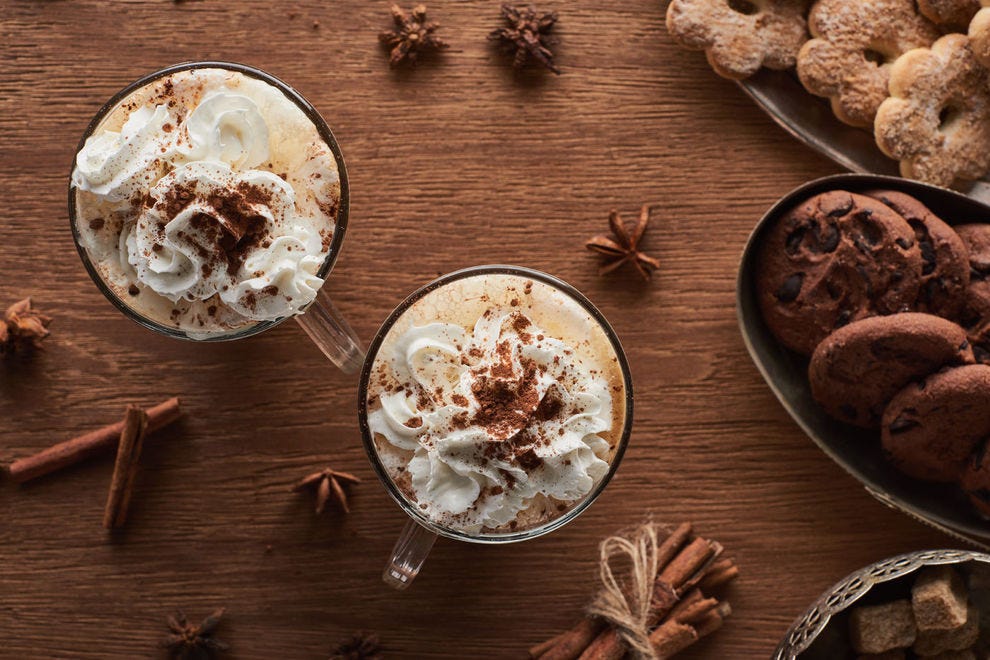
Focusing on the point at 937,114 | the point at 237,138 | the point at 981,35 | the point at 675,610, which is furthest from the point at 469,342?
the point at 981,35

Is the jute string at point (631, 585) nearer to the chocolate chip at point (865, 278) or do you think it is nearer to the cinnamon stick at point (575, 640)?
the cinnamon stick at point (575, 640)

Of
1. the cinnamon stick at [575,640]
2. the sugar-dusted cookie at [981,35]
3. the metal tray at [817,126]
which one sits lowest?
the cinnamon stick at [575,640]

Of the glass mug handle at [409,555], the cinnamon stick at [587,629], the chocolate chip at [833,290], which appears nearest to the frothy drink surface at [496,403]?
the glass mug handle at [409,555]

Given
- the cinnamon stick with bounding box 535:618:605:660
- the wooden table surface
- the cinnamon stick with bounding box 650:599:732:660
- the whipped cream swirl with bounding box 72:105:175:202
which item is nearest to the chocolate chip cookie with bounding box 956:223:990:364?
the wooden table surface

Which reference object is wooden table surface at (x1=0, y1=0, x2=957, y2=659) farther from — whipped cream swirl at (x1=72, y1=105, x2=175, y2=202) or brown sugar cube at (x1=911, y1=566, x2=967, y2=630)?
whipped cream swirl at (x1=72, y1=105, x2=175, y2=202)

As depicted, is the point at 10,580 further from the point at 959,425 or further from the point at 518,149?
the point at 959,425

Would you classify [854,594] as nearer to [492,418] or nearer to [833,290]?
[833,290]

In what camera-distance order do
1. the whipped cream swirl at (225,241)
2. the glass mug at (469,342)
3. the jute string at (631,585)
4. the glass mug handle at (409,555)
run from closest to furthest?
the whipped cream swirl at (225,241)
the glass mug at (469,342)
the glass mug handle at (409,555)
the jute string at (631,585)
